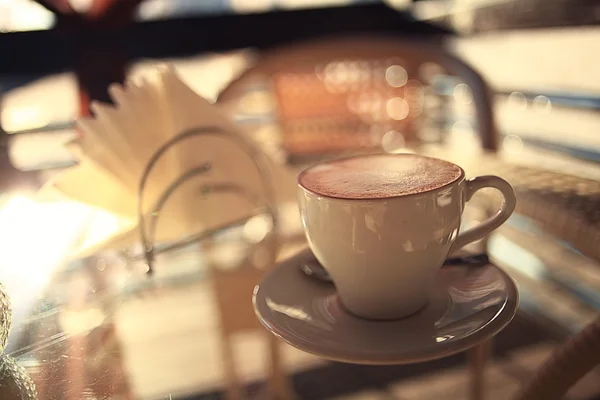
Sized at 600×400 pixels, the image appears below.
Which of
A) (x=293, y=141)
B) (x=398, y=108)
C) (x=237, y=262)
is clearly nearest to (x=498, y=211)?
(x=237, y=262)

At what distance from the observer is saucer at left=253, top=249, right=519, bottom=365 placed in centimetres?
32

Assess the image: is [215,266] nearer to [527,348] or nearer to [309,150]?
[527,348]

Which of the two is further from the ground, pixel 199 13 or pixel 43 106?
pixel 199 13

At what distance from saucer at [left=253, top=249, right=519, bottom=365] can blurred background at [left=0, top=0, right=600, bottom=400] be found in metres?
0.04

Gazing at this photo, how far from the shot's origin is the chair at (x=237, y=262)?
42 centimetres

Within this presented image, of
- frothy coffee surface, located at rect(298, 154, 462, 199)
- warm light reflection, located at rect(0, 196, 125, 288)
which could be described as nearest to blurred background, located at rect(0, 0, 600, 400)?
warm light reflection, located at rect(0, 196, 125, 288)

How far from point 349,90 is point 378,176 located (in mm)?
969

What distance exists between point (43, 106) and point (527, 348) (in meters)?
2.02

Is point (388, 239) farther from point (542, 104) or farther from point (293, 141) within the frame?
point (542, 104)

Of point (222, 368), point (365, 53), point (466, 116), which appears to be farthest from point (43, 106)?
point (222, 368)

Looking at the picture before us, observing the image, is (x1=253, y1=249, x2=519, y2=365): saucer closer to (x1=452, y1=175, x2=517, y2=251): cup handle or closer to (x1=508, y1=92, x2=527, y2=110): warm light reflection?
(x1=452, y1=175, x2=517, y2=251): cup handle

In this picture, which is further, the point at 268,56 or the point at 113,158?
the point at 268,56

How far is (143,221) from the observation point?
0.50 m

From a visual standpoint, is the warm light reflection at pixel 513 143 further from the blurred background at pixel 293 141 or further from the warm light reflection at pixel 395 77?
the warm light reflection at pixel 395 77
